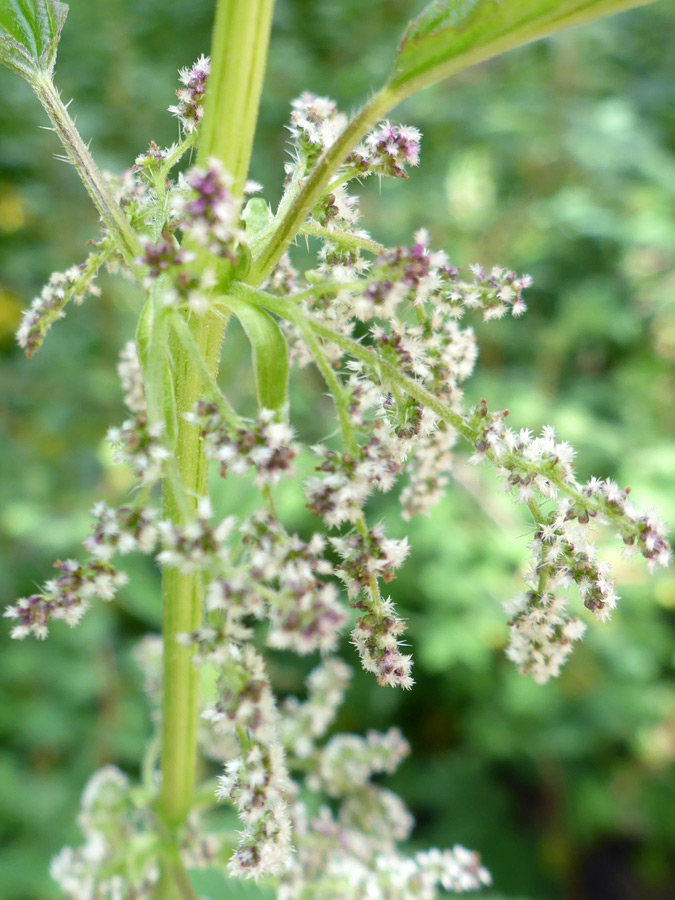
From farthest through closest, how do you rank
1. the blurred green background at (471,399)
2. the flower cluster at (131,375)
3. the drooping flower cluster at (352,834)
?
the blurred green background at (471,399), the drooping flower cluster at (352,834), the flower cluster at (131,375)

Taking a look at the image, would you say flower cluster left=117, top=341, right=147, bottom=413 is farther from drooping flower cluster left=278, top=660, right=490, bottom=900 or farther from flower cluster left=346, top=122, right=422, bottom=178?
drooping flower cluster left=278, top=660, right=490, bottom=900

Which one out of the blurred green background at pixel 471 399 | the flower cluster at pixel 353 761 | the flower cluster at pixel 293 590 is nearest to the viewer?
the flower cluster at pixel 293 590

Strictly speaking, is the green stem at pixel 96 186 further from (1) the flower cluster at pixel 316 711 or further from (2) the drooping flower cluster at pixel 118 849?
(1) the flower cluster at pixel 316 711

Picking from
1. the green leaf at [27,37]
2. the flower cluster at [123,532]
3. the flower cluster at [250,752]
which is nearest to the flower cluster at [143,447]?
the flower cluster at [123,532]

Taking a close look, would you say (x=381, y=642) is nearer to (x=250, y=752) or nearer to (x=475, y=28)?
(x=250, y=752)

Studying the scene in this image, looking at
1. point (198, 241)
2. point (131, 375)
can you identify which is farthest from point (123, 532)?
point (131, 375)

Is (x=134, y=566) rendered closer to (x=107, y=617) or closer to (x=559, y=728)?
(x=107, y=617)

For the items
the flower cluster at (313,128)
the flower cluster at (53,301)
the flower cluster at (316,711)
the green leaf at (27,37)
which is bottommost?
the flower cluster at (316,711)
